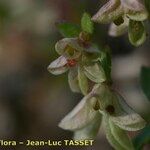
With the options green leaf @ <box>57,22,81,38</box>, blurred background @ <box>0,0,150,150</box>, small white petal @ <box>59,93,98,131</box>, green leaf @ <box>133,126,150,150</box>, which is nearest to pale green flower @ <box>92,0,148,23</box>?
green leaf @ <box>57,22,81,38</box>

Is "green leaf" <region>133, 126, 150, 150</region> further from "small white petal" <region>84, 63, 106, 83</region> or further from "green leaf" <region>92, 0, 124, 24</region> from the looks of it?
"green leaf" <region>92, 0, 124, 24</region>

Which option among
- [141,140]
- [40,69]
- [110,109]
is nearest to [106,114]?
[110,109]

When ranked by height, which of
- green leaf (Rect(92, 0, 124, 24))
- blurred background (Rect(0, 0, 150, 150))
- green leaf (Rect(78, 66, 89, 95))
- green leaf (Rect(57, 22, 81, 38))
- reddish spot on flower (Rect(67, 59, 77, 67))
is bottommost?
blurred background (Rect(0, 0, 150, 150))

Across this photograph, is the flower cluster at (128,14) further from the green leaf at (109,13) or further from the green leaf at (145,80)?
the green leaf at (145,80)

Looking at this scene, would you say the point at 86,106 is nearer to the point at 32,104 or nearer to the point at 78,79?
the point at 78,79

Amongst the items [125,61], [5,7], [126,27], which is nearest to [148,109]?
[125,61]

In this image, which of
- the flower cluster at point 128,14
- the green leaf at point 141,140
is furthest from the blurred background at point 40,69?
the flower cluster at point 128,14
